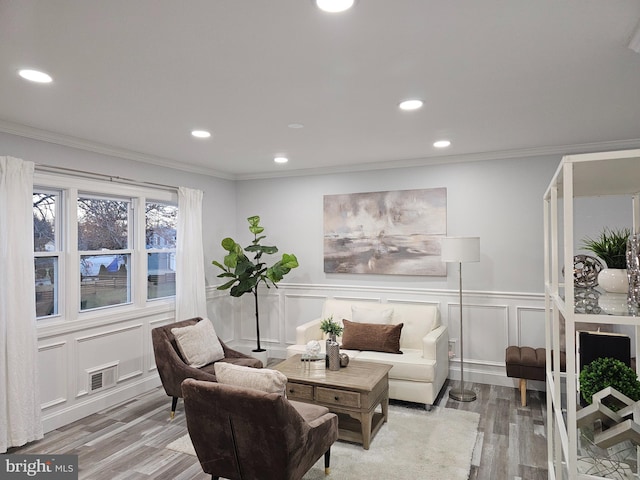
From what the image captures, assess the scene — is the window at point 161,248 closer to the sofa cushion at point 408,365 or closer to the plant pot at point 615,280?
the sofa cushion at point 408,365

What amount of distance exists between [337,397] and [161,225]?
292cm

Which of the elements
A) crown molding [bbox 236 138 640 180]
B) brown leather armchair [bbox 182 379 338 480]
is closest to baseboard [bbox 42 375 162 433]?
brown leather armchair [bbox 182 379 338 480]

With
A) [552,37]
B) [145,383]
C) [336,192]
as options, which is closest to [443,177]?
[336,192]

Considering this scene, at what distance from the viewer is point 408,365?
390 cm

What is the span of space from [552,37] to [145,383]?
4.62 meters

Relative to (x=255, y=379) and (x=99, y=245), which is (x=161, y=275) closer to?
(x=99, y=245)

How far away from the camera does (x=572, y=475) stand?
1291mm

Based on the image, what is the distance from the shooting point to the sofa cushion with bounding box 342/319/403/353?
425 cm

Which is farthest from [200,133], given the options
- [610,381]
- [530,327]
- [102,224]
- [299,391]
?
[530,327]

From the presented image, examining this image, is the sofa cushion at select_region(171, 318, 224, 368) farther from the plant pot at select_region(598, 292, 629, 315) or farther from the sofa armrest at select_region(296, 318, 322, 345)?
the plant pot at select_region(598, 292, 629, 315)

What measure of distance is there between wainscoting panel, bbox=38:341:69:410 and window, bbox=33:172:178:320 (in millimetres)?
281

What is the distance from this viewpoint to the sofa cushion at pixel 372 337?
13.9 feet

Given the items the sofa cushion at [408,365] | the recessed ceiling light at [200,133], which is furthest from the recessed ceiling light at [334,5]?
the sofa cushion at [408,365]

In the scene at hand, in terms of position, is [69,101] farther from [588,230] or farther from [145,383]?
[588,230]
